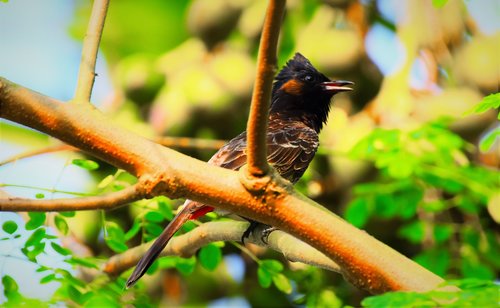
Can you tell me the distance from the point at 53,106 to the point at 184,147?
2.21m

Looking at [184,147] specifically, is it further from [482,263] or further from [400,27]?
[482,263]

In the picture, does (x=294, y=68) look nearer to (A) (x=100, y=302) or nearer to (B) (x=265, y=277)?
(B) (x=265, y=277)

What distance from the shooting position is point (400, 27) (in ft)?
15.2

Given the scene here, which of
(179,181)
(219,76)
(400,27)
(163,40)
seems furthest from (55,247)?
(400,27)

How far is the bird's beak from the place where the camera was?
436 centimetres

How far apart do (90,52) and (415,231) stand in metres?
2.32

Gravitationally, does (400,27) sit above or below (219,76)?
above

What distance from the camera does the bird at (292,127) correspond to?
3.68 metres

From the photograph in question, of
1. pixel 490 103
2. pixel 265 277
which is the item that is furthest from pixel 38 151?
pixel 490 103

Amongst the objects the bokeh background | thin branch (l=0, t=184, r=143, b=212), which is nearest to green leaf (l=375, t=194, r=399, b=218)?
the bokeh background

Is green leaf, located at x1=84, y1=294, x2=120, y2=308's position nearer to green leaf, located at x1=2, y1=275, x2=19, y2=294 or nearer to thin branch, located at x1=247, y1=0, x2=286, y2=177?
green leaf, located at x1=2, y1=275, x2=19, y2=294

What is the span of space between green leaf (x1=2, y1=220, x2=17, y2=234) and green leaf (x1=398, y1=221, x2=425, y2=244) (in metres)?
2.10

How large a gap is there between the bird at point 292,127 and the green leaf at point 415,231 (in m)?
0.66

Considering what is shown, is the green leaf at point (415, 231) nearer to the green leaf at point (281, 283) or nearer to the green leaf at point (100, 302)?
the green leaf at point (281, 283)
